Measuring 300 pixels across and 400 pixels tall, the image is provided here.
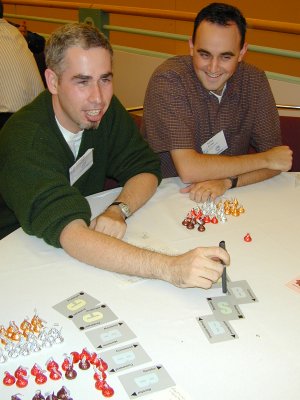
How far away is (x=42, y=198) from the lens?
5.41ft

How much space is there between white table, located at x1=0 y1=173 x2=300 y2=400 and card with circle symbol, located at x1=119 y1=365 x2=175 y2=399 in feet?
0.06

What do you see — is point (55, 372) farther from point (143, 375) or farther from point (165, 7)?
point (165, 7)

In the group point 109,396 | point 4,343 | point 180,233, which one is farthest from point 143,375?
point 180,233

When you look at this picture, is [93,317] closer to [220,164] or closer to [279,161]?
[220,164]

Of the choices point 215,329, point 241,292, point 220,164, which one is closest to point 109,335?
point 215,329

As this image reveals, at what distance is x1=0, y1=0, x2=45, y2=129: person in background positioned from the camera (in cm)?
327

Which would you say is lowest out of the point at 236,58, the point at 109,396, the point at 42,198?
the point at 109,396

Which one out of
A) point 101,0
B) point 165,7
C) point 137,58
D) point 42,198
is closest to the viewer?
point 42,198

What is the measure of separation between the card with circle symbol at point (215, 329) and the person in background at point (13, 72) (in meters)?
2.46

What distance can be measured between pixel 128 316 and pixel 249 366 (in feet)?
1.20

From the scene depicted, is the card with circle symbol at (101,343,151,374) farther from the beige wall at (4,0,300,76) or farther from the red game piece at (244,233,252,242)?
the beige wall at (4,0,300,76)

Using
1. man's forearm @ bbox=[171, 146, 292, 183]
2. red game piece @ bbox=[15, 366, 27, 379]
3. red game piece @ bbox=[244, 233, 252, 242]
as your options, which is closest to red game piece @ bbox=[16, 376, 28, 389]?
red game piece @ bbox=[15, 366, 27, 379]

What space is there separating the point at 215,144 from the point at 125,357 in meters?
1.57

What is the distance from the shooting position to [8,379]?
115cm
